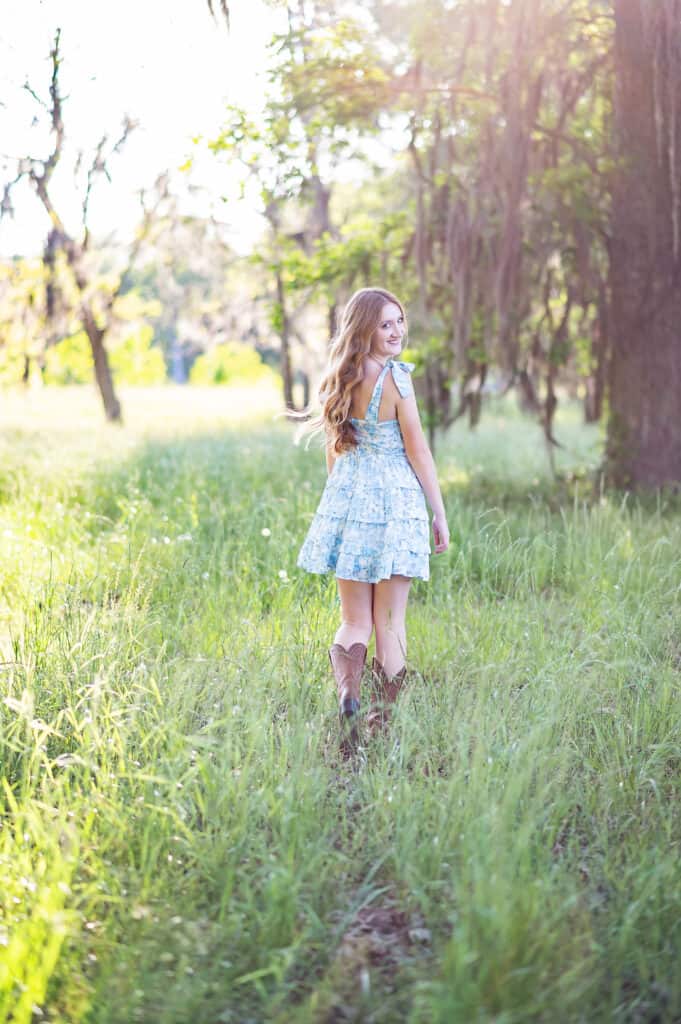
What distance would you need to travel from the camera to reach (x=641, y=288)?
8.23 m

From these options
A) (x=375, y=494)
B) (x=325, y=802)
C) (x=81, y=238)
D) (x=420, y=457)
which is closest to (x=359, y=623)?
(x=375, y=494)

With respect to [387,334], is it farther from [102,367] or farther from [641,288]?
[102,367]

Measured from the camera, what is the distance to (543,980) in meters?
2.39

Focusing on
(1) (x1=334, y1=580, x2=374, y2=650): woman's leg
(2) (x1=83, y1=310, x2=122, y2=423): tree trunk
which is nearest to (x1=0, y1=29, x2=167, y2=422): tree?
(2) (x1=83, y1=310, x2=122, y2=423): tree trunk

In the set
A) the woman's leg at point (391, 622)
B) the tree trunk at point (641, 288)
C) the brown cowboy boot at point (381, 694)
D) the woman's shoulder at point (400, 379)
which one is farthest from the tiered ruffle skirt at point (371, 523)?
the tree trunk at point (641, 288)

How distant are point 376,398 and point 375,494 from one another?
1.29ft

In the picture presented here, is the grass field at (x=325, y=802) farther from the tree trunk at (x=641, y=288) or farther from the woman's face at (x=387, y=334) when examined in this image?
the tree trunk at (x=641, y=288)

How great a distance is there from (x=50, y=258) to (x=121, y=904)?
477 inches

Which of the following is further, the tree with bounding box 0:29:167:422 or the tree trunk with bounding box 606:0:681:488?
the tree with bounding box 0:29:167:422

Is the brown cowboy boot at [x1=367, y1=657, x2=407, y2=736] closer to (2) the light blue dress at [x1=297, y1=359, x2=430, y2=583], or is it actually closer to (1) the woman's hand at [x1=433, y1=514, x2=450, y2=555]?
(2) the light blue dress at [x1=297, y1=359, x2=430, y2=583]

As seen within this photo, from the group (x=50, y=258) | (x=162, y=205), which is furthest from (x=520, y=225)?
(x=162, y=205)

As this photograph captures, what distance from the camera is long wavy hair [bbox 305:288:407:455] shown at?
4.20 meters

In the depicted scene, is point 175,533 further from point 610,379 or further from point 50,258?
point 50,258

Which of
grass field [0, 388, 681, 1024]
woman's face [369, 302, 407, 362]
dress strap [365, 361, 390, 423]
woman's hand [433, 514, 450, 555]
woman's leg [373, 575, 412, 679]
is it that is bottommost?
grass field [0, 388, 681, 1024]
